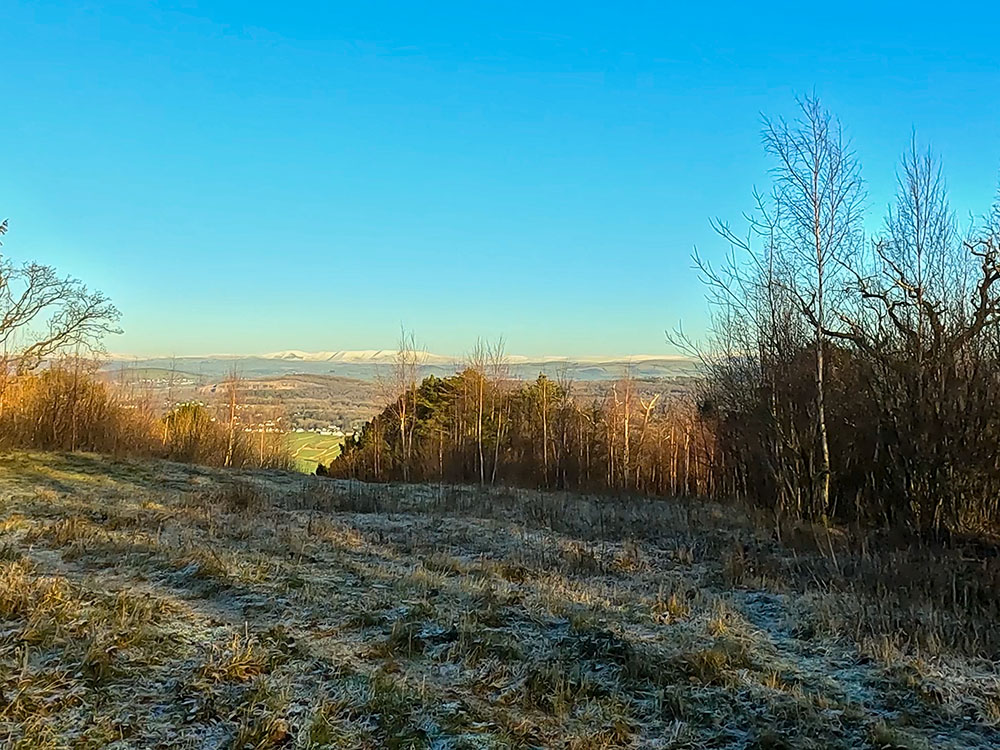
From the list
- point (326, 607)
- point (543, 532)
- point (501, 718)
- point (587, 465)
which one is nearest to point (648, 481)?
→ point (587, 465)

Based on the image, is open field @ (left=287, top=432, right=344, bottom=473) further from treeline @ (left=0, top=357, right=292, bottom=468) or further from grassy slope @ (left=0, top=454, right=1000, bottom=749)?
grassy slope @ (left=0, top=454, right=1000, bottom=749)

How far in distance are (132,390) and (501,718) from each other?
62.8 ft

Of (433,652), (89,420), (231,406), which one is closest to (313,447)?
(231,406)

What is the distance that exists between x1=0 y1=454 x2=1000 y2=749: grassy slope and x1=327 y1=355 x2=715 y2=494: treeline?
37.4 ft

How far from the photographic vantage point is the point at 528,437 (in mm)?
21891

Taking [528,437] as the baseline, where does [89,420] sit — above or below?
above

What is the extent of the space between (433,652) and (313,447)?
28.9 meters

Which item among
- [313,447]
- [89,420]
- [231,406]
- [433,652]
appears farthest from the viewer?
[313,447]

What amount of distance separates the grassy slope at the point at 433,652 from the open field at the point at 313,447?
21628 mm

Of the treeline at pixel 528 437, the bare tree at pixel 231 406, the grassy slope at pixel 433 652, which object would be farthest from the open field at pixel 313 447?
the grassy slope at pixel 433 652

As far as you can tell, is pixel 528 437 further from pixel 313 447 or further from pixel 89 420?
pixel 313 447

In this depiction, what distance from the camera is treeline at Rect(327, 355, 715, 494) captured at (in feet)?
61.9

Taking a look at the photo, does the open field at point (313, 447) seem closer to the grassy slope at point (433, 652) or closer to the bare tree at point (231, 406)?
the bare tree at point (231, 406)

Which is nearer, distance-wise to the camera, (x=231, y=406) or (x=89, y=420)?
(x=89, y=420)
